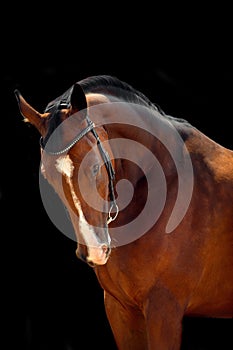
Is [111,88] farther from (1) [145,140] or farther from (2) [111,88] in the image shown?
(1) [145,140]

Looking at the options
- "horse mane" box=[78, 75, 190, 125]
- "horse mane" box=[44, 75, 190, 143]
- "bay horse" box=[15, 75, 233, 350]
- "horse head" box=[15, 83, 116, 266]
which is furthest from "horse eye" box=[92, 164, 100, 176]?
"horse mane" box=[78, 75, 190, 125]

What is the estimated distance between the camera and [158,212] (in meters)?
3.35

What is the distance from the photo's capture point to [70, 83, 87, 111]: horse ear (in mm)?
2863

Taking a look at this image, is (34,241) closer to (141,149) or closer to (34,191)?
(34,191)

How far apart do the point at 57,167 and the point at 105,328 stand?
2.31m

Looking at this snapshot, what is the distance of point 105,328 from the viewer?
15.9ft

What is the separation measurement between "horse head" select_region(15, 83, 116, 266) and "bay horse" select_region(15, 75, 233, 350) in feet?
0.29

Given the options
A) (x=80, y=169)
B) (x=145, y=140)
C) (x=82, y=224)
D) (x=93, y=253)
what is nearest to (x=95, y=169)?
(x=80, y=169)

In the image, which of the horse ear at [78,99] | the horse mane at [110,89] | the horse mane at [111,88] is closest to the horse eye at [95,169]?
the horse ear at [78,99]

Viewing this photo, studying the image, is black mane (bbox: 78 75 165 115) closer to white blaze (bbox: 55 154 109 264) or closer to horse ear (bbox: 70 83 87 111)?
horse ear (bbox: 70 83 87 111)

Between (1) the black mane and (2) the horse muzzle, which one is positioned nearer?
(2) the horse muzzle

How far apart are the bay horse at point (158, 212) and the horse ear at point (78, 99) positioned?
136mm

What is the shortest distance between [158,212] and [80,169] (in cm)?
64

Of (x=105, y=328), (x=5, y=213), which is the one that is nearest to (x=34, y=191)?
(x=5, y=213)
